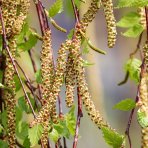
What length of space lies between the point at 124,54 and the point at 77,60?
13.1ft

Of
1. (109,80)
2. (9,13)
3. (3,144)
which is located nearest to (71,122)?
(3,144)

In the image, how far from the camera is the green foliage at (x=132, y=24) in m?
1.41

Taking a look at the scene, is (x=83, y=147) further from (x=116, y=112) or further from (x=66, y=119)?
(x=66, y=119)

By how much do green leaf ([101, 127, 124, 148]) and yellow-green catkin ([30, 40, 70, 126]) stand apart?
0.13m

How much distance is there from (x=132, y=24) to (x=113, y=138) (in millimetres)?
356

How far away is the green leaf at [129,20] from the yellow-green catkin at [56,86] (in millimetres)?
328

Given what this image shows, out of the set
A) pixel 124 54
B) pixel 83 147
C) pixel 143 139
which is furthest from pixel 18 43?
pixel 124 54

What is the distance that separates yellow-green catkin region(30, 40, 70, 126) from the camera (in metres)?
1.10

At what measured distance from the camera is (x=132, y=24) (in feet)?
4.70

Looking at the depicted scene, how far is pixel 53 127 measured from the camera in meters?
1.20

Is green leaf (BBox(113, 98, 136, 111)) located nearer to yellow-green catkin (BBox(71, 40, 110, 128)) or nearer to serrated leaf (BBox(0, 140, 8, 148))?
yellow-green catkin (BBox(71, 40, 110, 128))

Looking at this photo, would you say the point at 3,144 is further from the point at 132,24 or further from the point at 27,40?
the point at 132,24

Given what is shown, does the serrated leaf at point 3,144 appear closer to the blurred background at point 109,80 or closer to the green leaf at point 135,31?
the green leaf at point 135,31

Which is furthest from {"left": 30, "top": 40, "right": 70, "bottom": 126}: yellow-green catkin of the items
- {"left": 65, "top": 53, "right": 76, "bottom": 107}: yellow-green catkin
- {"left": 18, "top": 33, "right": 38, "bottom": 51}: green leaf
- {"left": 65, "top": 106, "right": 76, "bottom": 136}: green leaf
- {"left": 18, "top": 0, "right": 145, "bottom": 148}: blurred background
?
{"left": 18, "top": 0, "right": 145, "bottom": 148}: blurred background
